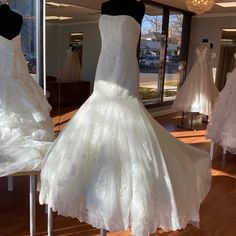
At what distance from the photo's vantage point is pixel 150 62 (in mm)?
6848

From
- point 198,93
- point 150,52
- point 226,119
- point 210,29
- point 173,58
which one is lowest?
point 226,119

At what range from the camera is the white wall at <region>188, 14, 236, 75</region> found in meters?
7.27

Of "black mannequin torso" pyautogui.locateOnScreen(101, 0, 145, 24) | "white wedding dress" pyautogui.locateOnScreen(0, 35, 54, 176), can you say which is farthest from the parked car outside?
"black mannequin torso" pyautogui.locateOnScreen(101, 0, 145, 24)

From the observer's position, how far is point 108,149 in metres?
1.55

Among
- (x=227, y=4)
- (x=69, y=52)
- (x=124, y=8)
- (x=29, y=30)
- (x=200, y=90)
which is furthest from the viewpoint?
(x=227, y=4)

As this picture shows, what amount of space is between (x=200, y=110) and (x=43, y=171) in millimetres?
4207

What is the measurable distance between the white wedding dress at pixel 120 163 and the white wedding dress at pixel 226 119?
2.17 meters

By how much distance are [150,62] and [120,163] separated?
18.2 feet

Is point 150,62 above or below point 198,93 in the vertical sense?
above

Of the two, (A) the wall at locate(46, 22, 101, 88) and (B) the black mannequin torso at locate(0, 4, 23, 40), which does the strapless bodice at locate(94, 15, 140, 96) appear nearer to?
(B) the black mannequin torso at locate(0, 4, 23, 40)

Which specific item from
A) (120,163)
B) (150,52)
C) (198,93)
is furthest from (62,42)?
(120,163)

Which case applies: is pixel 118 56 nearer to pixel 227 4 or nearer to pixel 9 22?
pixel 9 22

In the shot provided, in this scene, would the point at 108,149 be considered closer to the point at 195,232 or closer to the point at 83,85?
the point at 195,232

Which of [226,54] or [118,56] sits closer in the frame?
[118,56]
